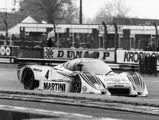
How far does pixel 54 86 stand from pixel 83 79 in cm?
145

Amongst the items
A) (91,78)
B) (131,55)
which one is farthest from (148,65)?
(91,78)

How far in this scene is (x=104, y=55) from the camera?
2455 cm

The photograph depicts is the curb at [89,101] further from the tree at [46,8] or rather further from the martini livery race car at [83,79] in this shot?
the tree at [46,8]

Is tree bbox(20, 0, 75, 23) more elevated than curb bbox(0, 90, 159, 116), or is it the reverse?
tree bbox(20, 0, 75, 23)

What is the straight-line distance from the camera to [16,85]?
1603cm

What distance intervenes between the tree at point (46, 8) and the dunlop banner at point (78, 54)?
48065 millimetres

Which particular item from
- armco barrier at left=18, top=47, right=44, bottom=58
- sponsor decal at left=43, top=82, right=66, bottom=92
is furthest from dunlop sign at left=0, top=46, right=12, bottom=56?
sponsor decal at left=43, top=82, right=66, bottom=92

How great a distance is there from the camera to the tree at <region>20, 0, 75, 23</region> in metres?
77.0

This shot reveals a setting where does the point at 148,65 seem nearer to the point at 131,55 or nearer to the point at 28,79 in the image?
the point at 131,55

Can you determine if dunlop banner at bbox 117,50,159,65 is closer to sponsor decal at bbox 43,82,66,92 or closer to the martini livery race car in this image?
the martini livery race car

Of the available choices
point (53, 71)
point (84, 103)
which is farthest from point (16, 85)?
point (84, 103)

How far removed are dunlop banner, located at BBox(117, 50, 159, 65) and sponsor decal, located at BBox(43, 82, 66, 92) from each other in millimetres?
9666

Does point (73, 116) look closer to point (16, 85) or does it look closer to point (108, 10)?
point (16, 85)

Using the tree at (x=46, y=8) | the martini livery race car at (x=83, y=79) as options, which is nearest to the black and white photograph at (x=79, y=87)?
the martini livery race car at (x=83, y=79)
